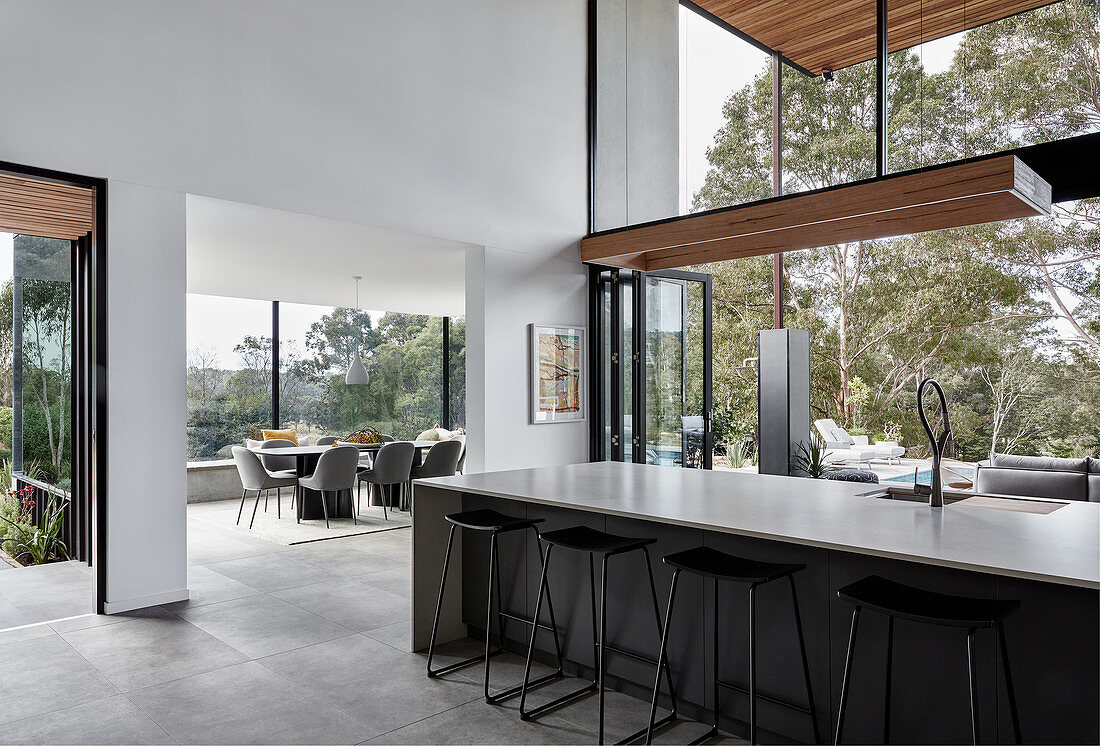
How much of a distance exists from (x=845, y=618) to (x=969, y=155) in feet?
11.1

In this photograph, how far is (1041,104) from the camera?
5340 mm

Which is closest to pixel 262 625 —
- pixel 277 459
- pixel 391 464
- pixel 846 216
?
pixel 391 464

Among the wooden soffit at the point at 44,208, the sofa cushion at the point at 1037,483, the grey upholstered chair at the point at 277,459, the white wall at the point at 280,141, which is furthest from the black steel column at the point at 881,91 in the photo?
the grey upholstered chair at the point at 277,459

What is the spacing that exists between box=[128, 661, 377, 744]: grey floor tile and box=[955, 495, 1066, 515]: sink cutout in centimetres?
250

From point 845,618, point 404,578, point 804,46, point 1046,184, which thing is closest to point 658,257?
point 804,46

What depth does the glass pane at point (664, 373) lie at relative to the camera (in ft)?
22.0

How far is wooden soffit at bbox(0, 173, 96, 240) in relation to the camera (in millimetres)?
4109

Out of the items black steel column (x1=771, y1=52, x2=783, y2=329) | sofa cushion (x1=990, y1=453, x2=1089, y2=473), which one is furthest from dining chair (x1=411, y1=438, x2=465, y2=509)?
sofa cushion (x1=990, y1=453, x2=1089, y2=473)

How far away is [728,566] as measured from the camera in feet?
7.87

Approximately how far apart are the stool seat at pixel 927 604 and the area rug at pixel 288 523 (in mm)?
5014

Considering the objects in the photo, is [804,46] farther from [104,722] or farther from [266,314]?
[266,314]

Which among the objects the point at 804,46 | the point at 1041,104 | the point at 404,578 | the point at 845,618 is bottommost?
the point at 404,578

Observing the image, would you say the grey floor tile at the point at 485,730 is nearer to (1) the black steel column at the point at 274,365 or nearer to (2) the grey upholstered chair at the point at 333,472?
(2) the grey upholstered chair at the point at 333,472

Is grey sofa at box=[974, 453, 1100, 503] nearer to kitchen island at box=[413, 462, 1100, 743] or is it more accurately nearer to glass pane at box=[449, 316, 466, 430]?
kitchen island at box=[413, 462, 1100, 743]
